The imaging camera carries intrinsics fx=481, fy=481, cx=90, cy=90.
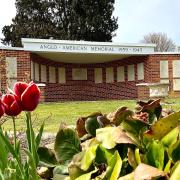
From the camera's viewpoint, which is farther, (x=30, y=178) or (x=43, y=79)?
(x=43, y=79)

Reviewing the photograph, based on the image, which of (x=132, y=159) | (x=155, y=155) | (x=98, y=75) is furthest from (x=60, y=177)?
(x=98, y=75)

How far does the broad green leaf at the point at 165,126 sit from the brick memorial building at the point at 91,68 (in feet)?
63.7

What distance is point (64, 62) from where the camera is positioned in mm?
26375

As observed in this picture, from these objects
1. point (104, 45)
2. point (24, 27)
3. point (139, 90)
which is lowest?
point (139, 90)

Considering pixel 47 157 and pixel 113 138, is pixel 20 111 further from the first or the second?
pixel 47 157

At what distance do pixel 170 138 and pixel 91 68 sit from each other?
2517 centimetres

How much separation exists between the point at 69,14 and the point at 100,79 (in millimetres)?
10825

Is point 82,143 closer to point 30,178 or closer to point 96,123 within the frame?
point 96,123

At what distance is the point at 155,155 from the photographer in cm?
157

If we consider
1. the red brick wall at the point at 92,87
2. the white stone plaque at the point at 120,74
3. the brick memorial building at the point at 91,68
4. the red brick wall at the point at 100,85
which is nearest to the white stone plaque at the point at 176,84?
the brick memorial building at the point at 91,68

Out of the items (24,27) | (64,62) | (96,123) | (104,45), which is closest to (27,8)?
(24,27)

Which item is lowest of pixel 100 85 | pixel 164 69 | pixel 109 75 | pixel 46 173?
pixel 46 173

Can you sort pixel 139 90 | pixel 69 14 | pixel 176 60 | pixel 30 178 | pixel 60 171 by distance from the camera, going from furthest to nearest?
pixel 69 14 → pixel 176 60 → pixel 139 90 → pixel 60 171 → pixel 30 178

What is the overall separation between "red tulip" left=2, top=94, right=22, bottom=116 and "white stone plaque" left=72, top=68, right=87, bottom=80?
975 inches
